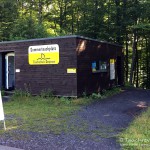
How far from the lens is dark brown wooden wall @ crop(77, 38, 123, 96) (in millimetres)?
14375

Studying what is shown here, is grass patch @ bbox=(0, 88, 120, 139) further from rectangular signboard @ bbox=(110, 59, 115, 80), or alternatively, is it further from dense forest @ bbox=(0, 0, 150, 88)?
dense forest @ bbox=(0, 0, 150, 88)

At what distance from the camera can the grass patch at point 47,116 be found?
776cm

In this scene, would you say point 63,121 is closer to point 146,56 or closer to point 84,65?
point 84,65

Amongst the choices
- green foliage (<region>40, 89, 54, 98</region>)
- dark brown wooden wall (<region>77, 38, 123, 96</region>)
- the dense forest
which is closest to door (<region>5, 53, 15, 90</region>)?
green foliage (<region>40, 89, 54, 98</region>)

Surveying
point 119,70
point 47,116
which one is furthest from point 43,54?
point 119,70

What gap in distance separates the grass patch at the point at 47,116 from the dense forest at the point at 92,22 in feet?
36.8

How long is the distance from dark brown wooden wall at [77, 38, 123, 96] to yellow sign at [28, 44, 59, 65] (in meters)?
1.27

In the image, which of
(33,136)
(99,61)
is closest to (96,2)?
(99,61)

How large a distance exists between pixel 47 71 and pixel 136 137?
8917 millimetres

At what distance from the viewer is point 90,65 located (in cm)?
1542

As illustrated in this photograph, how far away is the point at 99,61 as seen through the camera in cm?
1656

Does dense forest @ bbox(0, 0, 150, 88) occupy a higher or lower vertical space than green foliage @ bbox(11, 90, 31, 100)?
higher

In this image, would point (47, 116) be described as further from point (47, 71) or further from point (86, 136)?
point (47, 71)

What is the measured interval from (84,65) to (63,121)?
6.12 metres
